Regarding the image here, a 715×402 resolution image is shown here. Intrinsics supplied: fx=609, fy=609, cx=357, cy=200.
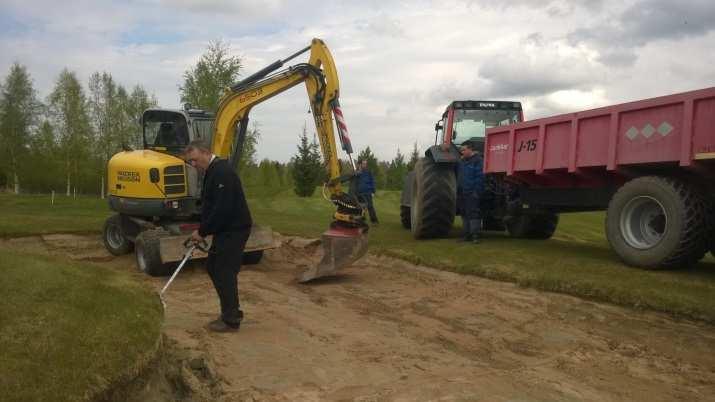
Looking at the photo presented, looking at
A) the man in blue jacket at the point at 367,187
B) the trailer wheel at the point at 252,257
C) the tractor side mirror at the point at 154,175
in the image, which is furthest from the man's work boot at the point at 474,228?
the man in blue jacket at the point at 367,187

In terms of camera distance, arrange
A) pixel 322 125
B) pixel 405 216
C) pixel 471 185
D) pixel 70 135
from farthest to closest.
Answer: pixel 70 135 → pixel 405 216 → pixel 471 185 → pixel 322 125

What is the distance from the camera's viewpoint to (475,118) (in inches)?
511

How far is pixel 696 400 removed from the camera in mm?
4414

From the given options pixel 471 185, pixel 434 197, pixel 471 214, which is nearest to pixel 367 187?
pixel 434 197

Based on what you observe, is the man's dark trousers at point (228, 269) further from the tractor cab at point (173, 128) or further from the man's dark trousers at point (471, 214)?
the man's dark trousers at point (471, 214)

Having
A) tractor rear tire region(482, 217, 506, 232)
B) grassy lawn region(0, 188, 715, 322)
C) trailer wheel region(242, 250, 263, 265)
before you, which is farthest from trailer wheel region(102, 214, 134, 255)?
tractor rear tire region(482, 217, 506, 232)

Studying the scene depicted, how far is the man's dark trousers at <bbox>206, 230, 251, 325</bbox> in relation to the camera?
618 centimetres

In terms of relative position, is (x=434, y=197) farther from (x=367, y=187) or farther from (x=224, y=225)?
(x=224, y=225)

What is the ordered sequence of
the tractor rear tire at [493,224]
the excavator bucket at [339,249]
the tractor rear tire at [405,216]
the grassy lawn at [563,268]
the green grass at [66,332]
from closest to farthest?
the green grass at [66,332] → the grassy lawn at [563,268] → the excavator bucket at [339,249] → the tractor rear tire at [493,224] → the tractor rear tire at [405,216]

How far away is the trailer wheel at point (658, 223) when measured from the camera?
23.8 feet

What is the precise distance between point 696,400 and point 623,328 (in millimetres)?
1881

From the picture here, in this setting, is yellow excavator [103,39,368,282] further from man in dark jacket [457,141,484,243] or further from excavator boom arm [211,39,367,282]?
man in dark jacket [457,141,484,243]

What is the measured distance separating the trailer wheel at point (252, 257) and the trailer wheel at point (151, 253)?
53.8 inches

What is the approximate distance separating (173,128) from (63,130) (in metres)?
28.9
